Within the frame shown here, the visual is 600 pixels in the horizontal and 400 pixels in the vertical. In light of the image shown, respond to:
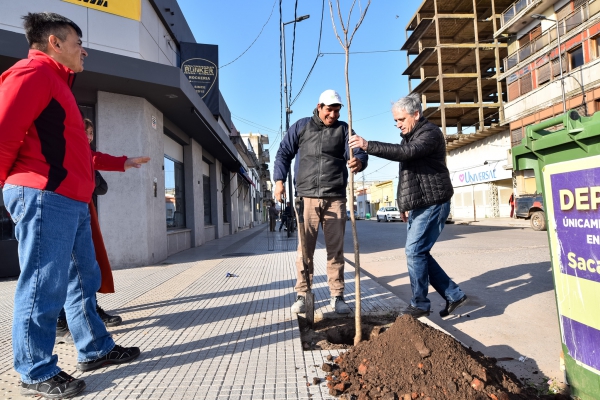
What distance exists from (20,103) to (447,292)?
342cm

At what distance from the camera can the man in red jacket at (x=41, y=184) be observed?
6.19ft

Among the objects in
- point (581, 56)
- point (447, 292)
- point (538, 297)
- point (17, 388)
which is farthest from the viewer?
point (581, 56)

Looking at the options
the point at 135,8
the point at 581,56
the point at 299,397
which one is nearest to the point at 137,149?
the point at 135,8

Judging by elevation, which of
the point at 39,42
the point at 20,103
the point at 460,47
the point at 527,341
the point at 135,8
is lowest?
the point at 527,341

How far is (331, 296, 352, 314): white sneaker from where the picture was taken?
10.9 ft

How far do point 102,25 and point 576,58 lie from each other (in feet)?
81.0

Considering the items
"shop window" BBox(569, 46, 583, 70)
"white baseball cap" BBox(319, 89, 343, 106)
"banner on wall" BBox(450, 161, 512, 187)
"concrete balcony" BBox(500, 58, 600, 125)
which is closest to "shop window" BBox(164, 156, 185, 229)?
"white baseball cap" BBox(319, 89, 343, 106)

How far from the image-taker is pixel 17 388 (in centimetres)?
207

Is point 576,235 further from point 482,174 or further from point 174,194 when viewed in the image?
point 482,174

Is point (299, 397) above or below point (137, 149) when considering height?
below

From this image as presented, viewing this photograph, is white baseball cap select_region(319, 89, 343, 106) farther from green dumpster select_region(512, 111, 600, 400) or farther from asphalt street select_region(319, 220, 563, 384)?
asphalt street select_region(319, 220, 563, 384)

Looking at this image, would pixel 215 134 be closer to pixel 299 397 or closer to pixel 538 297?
pixel 538 297

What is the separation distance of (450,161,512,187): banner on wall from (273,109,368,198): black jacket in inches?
1122

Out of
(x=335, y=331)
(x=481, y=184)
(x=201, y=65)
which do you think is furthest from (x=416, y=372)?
(x=481, y=184)
